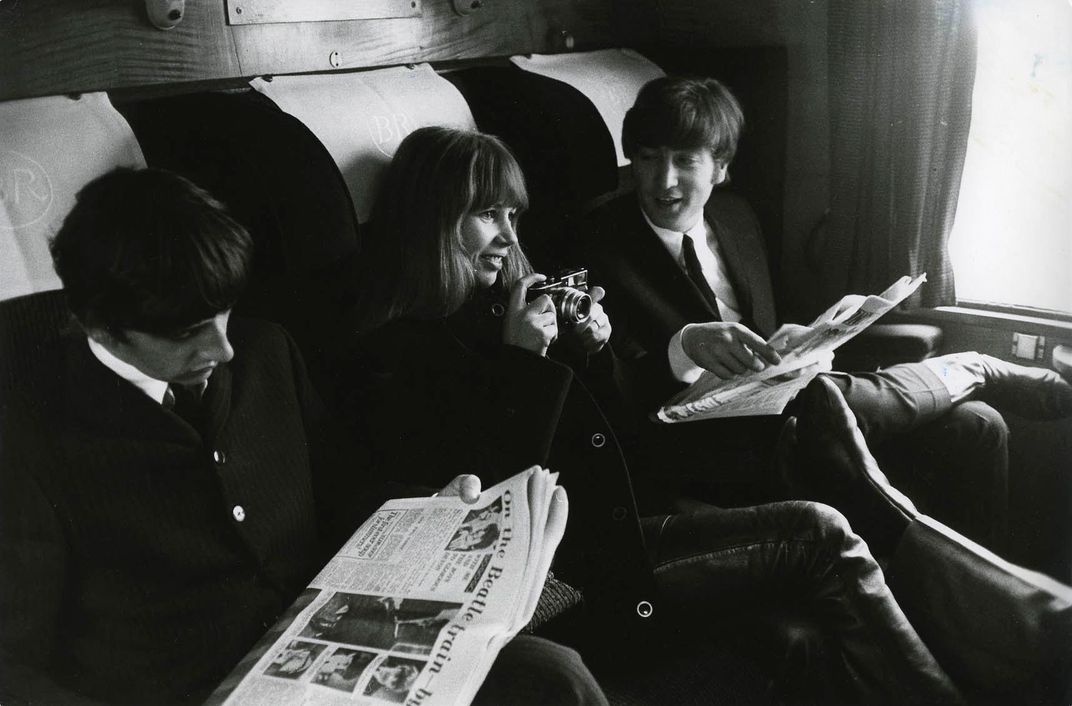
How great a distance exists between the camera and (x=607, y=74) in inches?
44.2

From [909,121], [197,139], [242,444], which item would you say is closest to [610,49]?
[909,121]

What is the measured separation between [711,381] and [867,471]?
23cm

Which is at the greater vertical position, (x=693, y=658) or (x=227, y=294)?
(x=227, y=294)

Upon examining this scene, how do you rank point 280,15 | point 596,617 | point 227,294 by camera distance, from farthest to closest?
1. point 596,617
2. point 280,15
3. point 227,294

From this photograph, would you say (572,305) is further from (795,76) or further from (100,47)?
(100,47)

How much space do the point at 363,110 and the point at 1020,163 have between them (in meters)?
0.77

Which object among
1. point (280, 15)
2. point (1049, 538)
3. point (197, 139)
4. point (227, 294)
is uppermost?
point (280, 15)

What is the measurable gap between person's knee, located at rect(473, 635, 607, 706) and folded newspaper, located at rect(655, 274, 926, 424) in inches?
16.0

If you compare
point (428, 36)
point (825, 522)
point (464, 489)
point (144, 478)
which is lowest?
point (825, 522)

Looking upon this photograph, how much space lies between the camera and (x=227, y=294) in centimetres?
76

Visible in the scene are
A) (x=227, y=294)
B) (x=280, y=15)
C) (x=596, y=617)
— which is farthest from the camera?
(x=596, y=617)

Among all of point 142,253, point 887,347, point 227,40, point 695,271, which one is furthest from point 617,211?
point 142,253

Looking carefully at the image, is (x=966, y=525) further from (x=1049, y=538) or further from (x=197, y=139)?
(x=197, y=139)

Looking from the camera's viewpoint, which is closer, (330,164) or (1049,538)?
(330,164)
